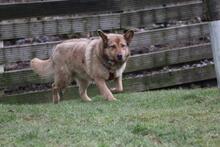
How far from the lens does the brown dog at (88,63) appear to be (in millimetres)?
8305

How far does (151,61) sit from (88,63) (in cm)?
207

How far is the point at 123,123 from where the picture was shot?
5.93m

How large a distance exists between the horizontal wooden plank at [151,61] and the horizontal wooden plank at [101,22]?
2.05ft

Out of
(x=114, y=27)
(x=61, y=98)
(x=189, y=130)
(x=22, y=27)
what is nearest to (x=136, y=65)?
(x=114, y=27)

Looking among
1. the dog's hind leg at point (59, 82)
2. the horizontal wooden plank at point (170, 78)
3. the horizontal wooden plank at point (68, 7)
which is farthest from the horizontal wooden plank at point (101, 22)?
the horizontal wooden plank at point (170, 78)

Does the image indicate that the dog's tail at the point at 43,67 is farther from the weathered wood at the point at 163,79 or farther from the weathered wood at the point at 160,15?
the weathered wood at the point at 160,15

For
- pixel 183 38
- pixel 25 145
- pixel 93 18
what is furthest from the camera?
pixel 183 38

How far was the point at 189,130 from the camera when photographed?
544cm

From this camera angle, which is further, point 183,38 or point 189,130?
point 183,38

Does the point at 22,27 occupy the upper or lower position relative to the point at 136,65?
upper

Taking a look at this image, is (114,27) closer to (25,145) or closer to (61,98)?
(61,98)

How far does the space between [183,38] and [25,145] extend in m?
6.28

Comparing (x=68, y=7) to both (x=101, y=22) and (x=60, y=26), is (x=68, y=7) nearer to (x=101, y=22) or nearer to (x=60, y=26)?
(x=60, y=26)

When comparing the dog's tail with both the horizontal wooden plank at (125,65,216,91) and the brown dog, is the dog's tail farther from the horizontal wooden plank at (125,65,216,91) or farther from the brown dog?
the horizontal wooden plank at (125,65,216,91)
